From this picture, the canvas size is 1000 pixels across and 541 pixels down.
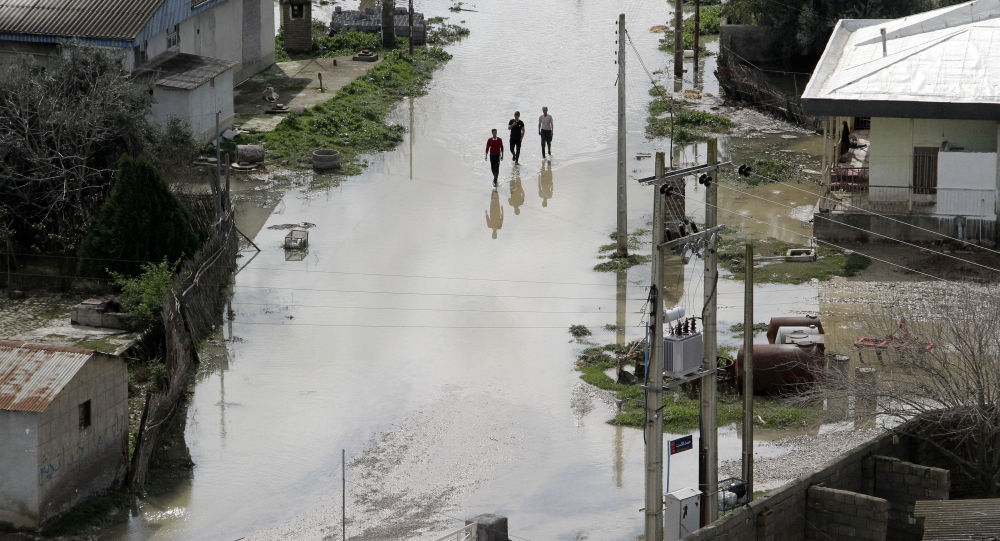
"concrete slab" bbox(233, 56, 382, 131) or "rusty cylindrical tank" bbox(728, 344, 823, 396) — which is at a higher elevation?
"concrete slab" bbox(233, 56, 382, 131)

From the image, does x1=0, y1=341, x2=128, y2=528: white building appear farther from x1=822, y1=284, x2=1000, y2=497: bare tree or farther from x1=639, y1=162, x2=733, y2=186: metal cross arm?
x1=822, y1=284, x2=1000, y2=497: bare tree

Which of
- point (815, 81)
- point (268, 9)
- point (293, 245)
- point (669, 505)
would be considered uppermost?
point (268, 9)

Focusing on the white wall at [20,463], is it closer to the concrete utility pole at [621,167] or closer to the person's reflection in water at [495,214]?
the concrete utility pole at [621,167]

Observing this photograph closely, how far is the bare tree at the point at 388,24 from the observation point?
157ft

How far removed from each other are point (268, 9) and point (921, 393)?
29.3 meters

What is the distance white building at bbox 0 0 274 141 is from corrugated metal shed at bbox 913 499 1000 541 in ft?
74.8

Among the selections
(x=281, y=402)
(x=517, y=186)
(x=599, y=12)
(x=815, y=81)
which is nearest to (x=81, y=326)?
(x=281, y=402)

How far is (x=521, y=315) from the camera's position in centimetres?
2573

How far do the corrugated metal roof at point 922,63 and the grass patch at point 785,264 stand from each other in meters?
3.38

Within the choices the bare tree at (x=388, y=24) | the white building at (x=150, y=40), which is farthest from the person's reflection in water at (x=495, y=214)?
the bare tree at (x=388, y=24)

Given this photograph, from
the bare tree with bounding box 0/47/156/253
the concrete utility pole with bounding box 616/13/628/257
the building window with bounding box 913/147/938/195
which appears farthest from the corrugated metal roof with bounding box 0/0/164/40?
the building window with bounding box 913/147/938/195

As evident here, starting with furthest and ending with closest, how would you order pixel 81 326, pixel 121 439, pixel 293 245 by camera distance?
pixel 293 245
pixel 81 326
pixel 121 439

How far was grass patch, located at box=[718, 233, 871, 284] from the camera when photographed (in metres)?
27.5

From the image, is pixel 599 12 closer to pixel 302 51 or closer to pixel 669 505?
pixel 302 51
